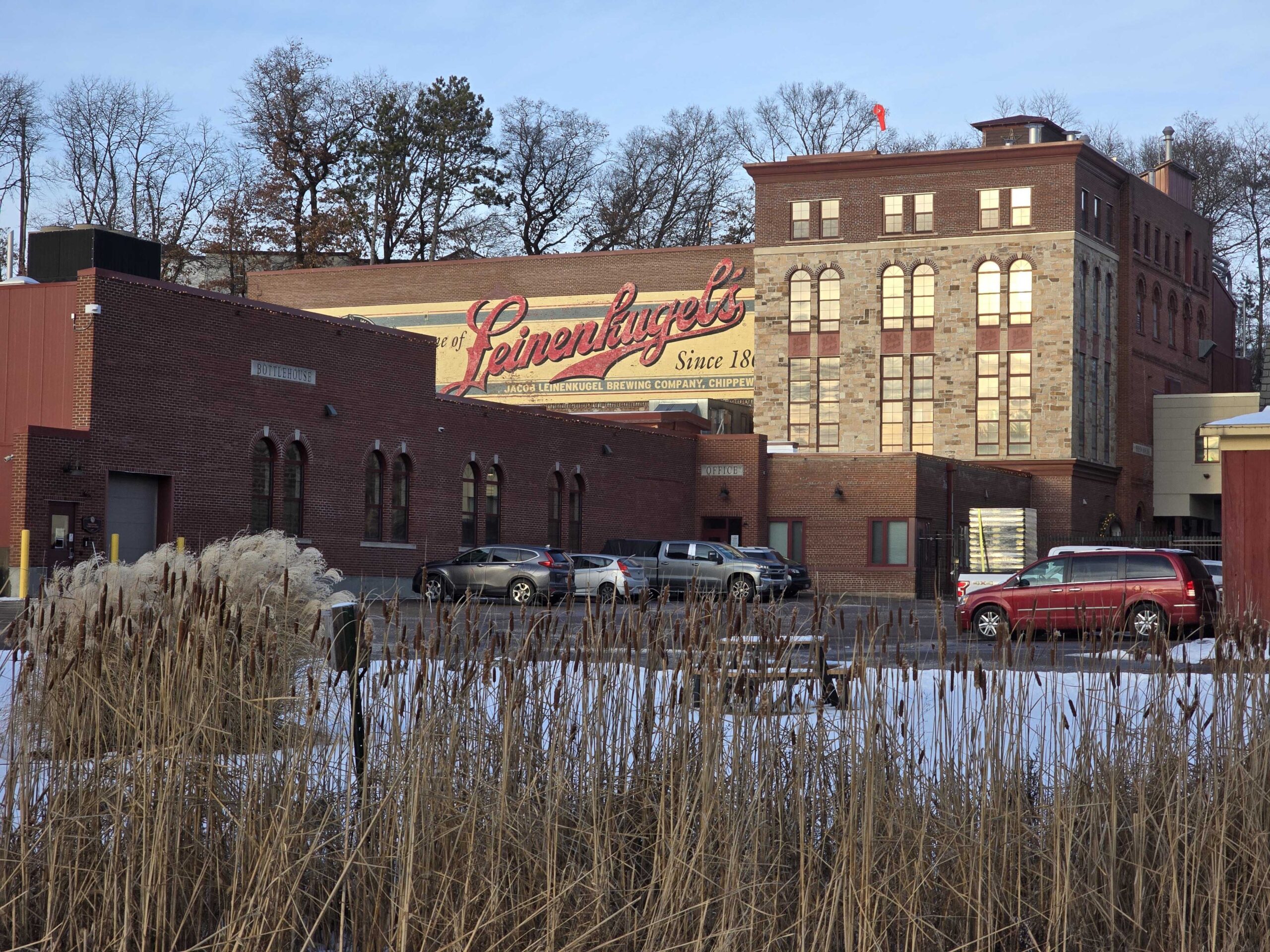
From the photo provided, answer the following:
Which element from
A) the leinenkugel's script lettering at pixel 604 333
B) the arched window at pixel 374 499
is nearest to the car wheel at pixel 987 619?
the arched window at pixel 374 499

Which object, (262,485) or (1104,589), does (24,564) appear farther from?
(1104,589)

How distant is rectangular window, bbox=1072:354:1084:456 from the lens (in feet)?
157

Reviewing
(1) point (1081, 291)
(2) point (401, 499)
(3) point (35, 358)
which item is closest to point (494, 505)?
(2) point (401, 499)

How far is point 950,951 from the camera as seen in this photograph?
577 centimetres

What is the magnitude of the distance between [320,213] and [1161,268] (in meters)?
31.9

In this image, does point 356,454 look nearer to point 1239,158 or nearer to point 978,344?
point 978,344

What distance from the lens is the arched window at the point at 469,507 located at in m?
36.8

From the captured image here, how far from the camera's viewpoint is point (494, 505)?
38.0 m

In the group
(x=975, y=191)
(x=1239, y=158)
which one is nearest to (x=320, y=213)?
(x=975, y=191)

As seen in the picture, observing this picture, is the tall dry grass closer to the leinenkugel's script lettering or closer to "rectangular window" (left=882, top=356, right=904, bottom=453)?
"rectangular window" (left=882, top=356, right=904, bottom=453)

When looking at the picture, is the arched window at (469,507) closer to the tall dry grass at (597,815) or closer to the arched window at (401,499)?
the arched window at (401,499)

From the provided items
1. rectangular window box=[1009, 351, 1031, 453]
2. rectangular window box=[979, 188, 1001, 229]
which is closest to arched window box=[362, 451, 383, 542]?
rectangular window box=[1009, 351, 1031, 453]

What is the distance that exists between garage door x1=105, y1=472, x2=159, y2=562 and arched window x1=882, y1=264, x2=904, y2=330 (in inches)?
1094

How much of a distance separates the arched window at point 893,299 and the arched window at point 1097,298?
627 centimetres
